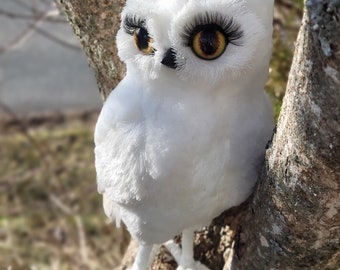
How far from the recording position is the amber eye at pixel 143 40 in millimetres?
524

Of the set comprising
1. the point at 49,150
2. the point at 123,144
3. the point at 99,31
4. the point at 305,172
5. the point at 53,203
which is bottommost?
the point at 305,172

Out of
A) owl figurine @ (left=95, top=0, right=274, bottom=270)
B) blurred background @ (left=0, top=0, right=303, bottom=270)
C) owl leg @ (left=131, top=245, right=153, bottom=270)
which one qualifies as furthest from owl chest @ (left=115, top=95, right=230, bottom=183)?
blurred background @ (left=0, top=0, right=303, bottom=270)

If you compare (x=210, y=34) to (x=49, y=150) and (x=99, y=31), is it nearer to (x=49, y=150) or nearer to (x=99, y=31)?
(x=99, y=31)

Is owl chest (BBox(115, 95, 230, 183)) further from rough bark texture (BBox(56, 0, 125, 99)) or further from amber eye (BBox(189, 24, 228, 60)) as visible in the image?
rough bark texture (BBox(56, 0, 125, 99))

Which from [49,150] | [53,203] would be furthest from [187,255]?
[49,150]

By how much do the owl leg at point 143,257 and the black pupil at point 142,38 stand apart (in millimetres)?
256

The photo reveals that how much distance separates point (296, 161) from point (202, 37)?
14 centimetres

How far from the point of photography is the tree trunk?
40 cm

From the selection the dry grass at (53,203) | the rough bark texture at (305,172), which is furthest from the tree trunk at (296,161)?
the dry grass at (53,203)

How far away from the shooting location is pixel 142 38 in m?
0.53

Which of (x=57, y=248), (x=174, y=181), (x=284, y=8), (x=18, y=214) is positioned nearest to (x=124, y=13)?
(x=174, y=181)

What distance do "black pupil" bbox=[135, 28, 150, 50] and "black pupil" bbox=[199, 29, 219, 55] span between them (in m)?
0.06

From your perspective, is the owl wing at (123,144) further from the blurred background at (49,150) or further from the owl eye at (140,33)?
the blurred background at (49,150)

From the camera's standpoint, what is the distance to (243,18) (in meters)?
0.50
